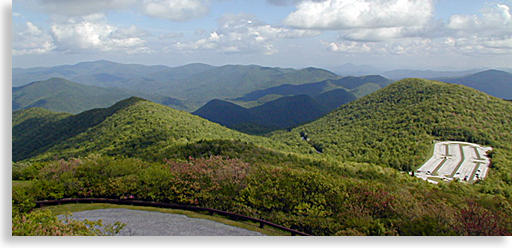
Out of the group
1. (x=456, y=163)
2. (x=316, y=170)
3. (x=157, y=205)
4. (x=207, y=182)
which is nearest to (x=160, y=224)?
(x=157, y=205)

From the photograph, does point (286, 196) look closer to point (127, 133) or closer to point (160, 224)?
point (160, 224)

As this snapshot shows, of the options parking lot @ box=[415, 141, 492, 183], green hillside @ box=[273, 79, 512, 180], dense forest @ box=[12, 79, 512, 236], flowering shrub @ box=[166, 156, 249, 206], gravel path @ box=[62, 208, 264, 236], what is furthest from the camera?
green hillside @ box=[273, 79, 512, 180]

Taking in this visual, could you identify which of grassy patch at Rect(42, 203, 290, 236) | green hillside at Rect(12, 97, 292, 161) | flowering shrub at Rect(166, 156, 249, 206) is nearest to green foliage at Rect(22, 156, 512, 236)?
flowering shrub at Rect(166, 156, 249, 206)

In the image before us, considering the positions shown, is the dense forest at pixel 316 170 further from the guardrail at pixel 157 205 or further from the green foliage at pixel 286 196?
the guardrail at pixel 157 205

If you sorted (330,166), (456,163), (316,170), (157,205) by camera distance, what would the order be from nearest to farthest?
(157,205)
(316,170)
(330,166)
(456,163)

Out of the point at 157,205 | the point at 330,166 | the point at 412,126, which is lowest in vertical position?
the point at 330,166

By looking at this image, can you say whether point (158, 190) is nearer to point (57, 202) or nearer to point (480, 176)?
point (57, 202)

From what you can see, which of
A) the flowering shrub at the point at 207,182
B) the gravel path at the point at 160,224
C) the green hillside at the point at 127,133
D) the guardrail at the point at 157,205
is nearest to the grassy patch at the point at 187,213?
the guardrail at the point at 157,205

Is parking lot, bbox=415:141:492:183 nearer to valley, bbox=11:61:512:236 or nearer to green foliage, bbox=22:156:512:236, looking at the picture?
valley, bbox=11:61:512:236
